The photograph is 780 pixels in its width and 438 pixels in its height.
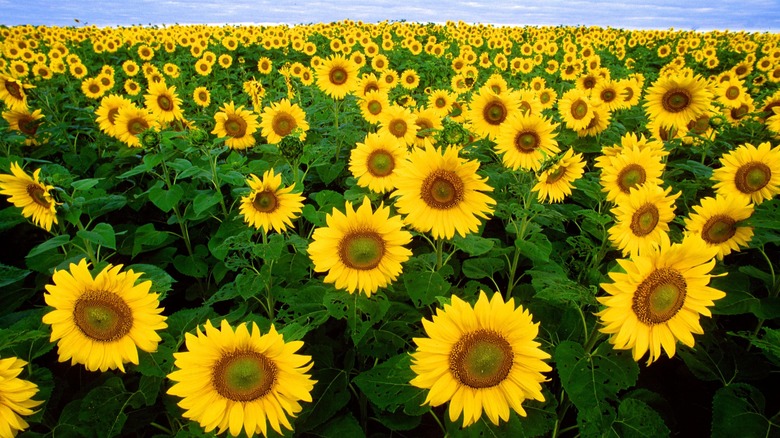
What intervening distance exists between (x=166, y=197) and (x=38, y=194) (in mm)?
799

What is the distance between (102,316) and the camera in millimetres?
1710

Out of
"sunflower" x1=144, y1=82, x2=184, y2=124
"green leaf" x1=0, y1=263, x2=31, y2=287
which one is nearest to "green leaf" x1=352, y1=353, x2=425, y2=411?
→ "green leaf" x1=0, y1=263, x2=31, y2=287

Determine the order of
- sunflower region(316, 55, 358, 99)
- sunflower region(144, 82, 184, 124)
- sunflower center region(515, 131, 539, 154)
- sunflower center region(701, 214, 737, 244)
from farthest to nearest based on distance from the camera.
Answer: sunflower region(316, 55, 358, 99) → sunflower region(144, 82, 184, 124) → sunflower center region(515, 131, 539, 154) → sunflower center region(701, 214, 737, 244)

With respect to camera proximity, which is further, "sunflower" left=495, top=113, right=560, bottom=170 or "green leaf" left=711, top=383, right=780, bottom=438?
"sunflower" left=495, top=113, right=560, bottom=170

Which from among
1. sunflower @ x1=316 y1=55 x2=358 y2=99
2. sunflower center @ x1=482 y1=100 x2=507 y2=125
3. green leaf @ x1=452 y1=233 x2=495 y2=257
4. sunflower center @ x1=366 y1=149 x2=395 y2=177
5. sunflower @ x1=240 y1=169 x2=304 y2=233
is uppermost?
sunflower @ x1=316 y1=55 x2=358 y2=99

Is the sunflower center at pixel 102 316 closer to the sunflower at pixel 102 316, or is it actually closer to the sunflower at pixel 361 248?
the sunflower at pixel 102 316

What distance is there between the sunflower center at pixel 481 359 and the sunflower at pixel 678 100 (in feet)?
12.6

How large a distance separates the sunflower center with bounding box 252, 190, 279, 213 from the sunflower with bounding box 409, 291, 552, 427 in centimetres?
147

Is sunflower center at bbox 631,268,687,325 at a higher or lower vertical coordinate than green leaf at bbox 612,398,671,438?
higher

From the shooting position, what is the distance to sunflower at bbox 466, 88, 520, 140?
3.84m

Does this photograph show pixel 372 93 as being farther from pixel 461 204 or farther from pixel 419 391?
pixel 419 391

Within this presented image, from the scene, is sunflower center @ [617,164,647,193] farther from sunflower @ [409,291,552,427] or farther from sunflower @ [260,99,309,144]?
sunflower @ [260,99,309,144]

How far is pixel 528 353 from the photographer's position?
1.47 metres

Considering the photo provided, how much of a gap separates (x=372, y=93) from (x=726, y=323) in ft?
13.3
